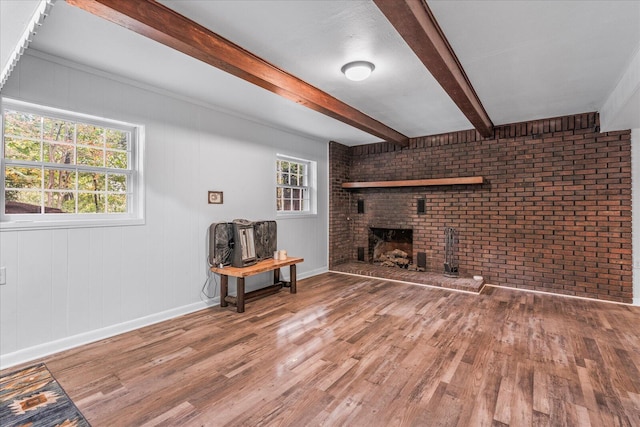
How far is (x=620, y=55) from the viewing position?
8.89 ft

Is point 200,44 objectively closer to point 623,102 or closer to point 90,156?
point 90,156

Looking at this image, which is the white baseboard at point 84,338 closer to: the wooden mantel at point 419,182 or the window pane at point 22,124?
the window pane at point 22,124

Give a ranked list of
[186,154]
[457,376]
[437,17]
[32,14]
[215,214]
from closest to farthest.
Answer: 1. [32,14]
2. [437,17]
3. [457,376]
4. [186,154]
5. [215,214]

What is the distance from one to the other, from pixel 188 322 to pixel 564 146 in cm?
554

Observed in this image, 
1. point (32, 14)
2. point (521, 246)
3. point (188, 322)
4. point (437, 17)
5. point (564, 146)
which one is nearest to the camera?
point (32, 14)

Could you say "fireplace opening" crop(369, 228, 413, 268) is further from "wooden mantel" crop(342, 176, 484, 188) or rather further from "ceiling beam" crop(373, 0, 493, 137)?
"ceiling beam" crop(373, 0, 493, 137)

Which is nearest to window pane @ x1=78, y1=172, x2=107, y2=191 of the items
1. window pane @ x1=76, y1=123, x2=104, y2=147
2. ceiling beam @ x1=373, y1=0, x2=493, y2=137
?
window pane @ x1=76, y1=123, x2=104, y2=147

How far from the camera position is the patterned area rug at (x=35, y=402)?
1864 millimetres

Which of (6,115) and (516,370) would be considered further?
(6,115)

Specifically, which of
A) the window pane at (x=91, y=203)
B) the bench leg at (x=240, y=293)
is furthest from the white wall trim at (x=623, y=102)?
the window pane at (x=91, y=203)

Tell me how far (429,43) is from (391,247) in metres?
4.61

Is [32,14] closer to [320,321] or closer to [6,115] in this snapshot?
[6,115]

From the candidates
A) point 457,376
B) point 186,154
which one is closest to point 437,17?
point 457,376

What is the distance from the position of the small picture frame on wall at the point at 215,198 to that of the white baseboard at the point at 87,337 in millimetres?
1261
